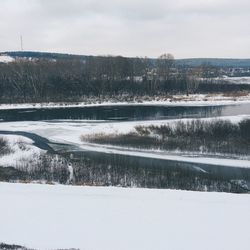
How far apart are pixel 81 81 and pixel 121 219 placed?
46.7 metres

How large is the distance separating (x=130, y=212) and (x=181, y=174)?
7234 mm

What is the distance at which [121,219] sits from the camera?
27.3 feet

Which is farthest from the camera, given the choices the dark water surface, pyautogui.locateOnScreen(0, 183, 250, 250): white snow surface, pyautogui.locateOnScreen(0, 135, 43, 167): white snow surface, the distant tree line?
the distant tree line

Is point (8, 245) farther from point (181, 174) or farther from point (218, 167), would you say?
point (218, 167)

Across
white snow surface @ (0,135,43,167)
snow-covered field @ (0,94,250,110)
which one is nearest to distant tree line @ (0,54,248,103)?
snow-covered field @ (0,94,250,110)

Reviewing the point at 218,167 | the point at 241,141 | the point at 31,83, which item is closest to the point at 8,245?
the point at 218,167

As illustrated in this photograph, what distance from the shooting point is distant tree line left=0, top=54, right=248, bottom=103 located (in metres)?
51.9

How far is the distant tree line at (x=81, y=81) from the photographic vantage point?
51.9 meters

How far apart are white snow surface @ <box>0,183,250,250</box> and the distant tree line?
1565 inches

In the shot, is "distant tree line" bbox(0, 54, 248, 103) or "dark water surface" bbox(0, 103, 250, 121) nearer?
"dark water surface" bbox(0, 103, 250, 121)

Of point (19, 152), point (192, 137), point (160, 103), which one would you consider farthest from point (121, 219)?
point (160, 103)

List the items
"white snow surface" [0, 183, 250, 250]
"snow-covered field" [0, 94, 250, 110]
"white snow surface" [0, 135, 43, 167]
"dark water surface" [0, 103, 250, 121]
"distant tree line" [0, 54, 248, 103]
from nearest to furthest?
"white snow surface" [0, 183, 250, 250]
"white snow surface" [0, 135, 43, 167]
"dark water surface" [0, 103, 250, 121]
"snow-covered field" [0, 94, 250, 110]
"distant tree line" [0, 54, 248, 103]

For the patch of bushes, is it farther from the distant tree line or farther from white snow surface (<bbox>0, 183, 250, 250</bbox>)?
the distant tree line

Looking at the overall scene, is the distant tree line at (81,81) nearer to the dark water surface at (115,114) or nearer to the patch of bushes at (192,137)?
the dark water surface at (115,114)
